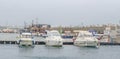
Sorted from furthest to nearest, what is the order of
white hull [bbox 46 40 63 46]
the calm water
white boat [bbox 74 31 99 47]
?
white boat [bbox 74 31 99 47]
white hull [bbox 46 40 63 46]
the calm water

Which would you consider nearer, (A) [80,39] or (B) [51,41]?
(B) [51,41]

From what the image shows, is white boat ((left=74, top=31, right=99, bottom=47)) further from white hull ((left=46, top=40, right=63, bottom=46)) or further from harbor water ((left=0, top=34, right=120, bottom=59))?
harbor water ((left=0, top=34, right=120, bottom=59))

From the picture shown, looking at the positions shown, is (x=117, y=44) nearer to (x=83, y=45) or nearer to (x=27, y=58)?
(x=83, y=45)

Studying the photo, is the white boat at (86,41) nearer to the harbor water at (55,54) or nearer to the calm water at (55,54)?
the harbor water at (55,54)

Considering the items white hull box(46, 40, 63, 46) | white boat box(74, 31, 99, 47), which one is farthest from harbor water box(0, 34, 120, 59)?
white boat box(74, 31, 99, 47)

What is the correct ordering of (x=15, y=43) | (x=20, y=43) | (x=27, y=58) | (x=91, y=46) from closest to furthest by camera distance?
(x=27, y=58) < (x=20, y=43) < (x=91, y=46) < (x=15, y=43)

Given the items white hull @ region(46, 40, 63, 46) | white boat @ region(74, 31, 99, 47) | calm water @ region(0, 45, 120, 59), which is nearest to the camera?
calm water @ region(0, 45, 120, 59)

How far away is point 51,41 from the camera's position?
9794 cm

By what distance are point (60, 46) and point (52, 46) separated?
186cm

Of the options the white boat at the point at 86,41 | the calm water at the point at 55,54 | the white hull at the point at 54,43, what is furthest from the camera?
the white boat at the point at 86,41

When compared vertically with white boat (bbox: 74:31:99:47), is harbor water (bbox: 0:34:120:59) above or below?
below

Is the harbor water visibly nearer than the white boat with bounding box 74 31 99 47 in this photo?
Yes

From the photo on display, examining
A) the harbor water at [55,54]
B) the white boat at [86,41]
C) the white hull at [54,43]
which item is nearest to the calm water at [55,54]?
the harbor water at [55,54]

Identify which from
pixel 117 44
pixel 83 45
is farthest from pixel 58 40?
pixel 117 44
